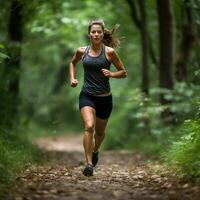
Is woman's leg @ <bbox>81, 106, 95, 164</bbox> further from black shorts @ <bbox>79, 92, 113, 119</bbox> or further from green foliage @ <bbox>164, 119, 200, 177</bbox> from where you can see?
green foliage @ <bbox>164, 119, 200, 177</bbox>

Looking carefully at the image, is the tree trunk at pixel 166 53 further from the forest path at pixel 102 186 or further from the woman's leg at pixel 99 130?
the forest path at pixel 102 186

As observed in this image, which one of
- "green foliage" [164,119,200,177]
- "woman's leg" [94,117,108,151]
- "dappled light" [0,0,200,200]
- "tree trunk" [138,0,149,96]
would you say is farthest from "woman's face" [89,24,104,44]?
"tree trunk" [138,0,149,96]

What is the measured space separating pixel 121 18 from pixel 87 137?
16.5 metres

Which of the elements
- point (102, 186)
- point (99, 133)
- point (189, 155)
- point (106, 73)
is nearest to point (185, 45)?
point (99, 133)

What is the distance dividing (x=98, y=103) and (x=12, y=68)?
5848 millimetres

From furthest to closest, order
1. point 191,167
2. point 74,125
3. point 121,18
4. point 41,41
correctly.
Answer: point 74,125
point 41,41
point 121,18
point 191,167

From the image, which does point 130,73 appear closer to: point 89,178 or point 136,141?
point 136,141

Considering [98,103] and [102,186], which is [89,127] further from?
[102,186]

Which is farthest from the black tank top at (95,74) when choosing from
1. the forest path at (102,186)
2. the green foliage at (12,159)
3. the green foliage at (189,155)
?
the green foliage at (12,159)

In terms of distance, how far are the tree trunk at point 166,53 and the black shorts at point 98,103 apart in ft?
20.3

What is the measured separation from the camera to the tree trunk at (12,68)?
1504 cm

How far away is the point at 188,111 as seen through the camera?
617 inches

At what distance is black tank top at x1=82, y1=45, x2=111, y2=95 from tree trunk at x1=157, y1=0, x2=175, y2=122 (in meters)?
6.39

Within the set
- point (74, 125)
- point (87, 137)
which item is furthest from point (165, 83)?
point (74, 125)
